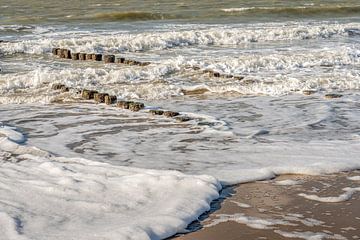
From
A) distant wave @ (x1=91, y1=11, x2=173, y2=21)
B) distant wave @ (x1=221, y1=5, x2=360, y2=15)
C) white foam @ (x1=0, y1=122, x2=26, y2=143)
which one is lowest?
distant wave @ (x1=221, y1=5, x2=360, y2=15)

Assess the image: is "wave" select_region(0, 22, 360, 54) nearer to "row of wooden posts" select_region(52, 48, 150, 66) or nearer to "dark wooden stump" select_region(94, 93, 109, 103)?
"row of wooden posts" select_region(52, 48, 150, 66)

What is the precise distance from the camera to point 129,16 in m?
27.0

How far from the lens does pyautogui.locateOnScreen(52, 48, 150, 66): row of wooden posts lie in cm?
1458

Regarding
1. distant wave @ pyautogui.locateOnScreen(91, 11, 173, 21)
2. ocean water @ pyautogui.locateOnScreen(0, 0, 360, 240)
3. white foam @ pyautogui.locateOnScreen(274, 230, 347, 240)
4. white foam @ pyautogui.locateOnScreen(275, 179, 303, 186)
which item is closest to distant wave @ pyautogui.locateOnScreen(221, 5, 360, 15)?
distant wave @ pyautogui.locateOnScreen(91, 11, 173, 21)

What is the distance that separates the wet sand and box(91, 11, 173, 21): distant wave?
21.3 meters

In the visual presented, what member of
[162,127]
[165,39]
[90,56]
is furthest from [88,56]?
[162,127]

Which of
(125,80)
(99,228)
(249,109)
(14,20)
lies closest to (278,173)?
(99,228)

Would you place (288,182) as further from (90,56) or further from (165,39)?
(165,39)

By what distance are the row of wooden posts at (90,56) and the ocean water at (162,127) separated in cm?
36

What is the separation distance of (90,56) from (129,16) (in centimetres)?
1187

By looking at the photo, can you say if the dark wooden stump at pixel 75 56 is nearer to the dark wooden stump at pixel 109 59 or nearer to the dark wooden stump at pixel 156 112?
the dark wooden stump at pixel 109 59

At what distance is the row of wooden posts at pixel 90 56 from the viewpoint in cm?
1458

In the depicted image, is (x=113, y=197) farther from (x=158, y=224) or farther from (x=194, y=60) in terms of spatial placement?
(x=194, y=60)

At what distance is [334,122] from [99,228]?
450 centimetres
